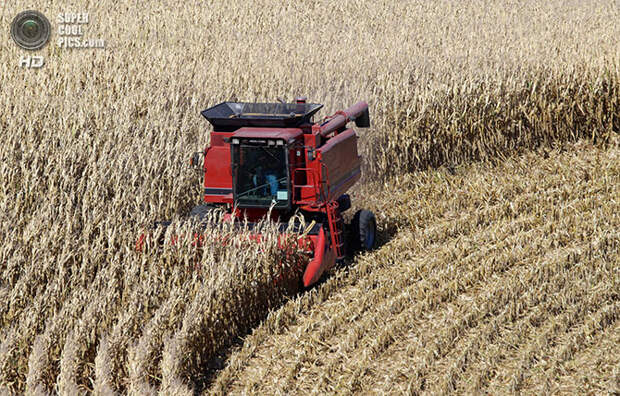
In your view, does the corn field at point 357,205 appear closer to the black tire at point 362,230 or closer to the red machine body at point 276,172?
the black tire at point 362,230

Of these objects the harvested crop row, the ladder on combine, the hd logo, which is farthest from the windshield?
the hd logo

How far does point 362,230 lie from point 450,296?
145 centimetres

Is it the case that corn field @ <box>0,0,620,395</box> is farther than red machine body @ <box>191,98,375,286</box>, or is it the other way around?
red machine body @ <box>191,98,375,286</box>

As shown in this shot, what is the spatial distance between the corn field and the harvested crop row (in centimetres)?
2

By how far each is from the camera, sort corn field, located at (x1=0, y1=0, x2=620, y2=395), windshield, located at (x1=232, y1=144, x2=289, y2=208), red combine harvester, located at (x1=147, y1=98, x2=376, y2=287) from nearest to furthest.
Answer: corn field, located at (x1=0, y1=0, x2=620, y2=395) < red combine harvester, located at (x1=147, y1=98, x2=376, y2=287) < windshield, located at (x1=232, y1=144, x2=289, y2=208)

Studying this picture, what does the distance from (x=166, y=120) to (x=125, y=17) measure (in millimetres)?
8203

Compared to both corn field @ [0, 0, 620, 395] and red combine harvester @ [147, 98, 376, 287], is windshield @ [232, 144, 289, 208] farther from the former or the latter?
corn field @ [0, 0, 620, 395]

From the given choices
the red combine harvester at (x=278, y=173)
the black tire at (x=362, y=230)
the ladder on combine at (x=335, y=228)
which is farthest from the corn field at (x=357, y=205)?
the red combine harvester at (x=278, y=173)

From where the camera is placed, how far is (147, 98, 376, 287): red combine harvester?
27.3 feet

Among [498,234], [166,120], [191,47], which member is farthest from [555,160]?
[191,47]

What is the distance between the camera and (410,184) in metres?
11.4

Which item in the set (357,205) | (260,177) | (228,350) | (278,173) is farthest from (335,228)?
(357,205)

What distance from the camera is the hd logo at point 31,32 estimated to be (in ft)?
47.4

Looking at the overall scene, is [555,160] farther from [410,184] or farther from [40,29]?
[40,29]
